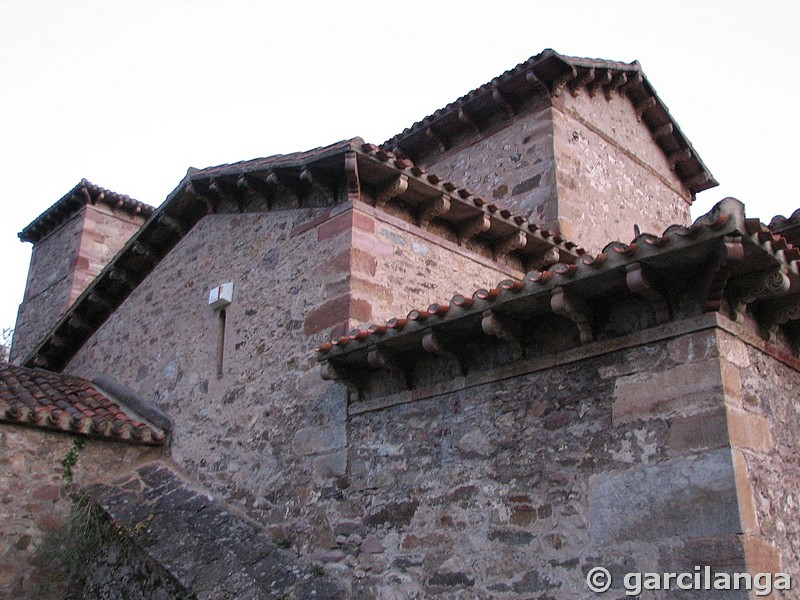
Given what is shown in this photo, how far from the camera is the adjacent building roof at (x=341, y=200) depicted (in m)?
6.77

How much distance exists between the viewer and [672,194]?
477 inches

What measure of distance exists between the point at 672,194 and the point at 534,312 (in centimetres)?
825

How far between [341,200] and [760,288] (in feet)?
12.7

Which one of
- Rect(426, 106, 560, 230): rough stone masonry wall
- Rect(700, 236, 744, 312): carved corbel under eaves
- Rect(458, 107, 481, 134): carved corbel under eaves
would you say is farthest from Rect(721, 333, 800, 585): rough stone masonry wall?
Rect(458, 107, 481, 134): carved corbel under eaves

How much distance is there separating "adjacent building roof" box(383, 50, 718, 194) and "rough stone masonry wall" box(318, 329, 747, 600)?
18.9ft

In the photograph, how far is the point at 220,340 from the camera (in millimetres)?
7762

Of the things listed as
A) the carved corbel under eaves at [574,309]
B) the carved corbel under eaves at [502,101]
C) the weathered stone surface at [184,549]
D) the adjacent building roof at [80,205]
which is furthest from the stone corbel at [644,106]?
the adjacent building roof at [80,205]

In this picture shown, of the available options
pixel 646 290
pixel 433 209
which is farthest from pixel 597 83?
pixel 646 290

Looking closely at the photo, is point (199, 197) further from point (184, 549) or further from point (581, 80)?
point (581, 80)

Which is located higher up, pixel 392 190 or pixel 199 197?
pixel 199 197

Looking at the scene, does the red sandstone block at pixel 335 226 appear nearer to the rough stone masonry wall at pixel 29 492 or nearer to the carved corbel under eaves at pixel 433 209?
the carved corbel under eaves at pixel 433 209

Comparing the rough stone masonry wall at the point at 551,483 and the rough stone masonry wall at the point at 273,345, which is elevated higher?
the rough stone masonry wall at the point at 273,345

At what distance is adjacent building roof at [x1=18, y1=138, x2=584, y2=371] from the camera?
6.77 m

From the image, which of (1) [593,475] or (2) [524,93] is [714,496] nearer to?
(1) [593,475]
